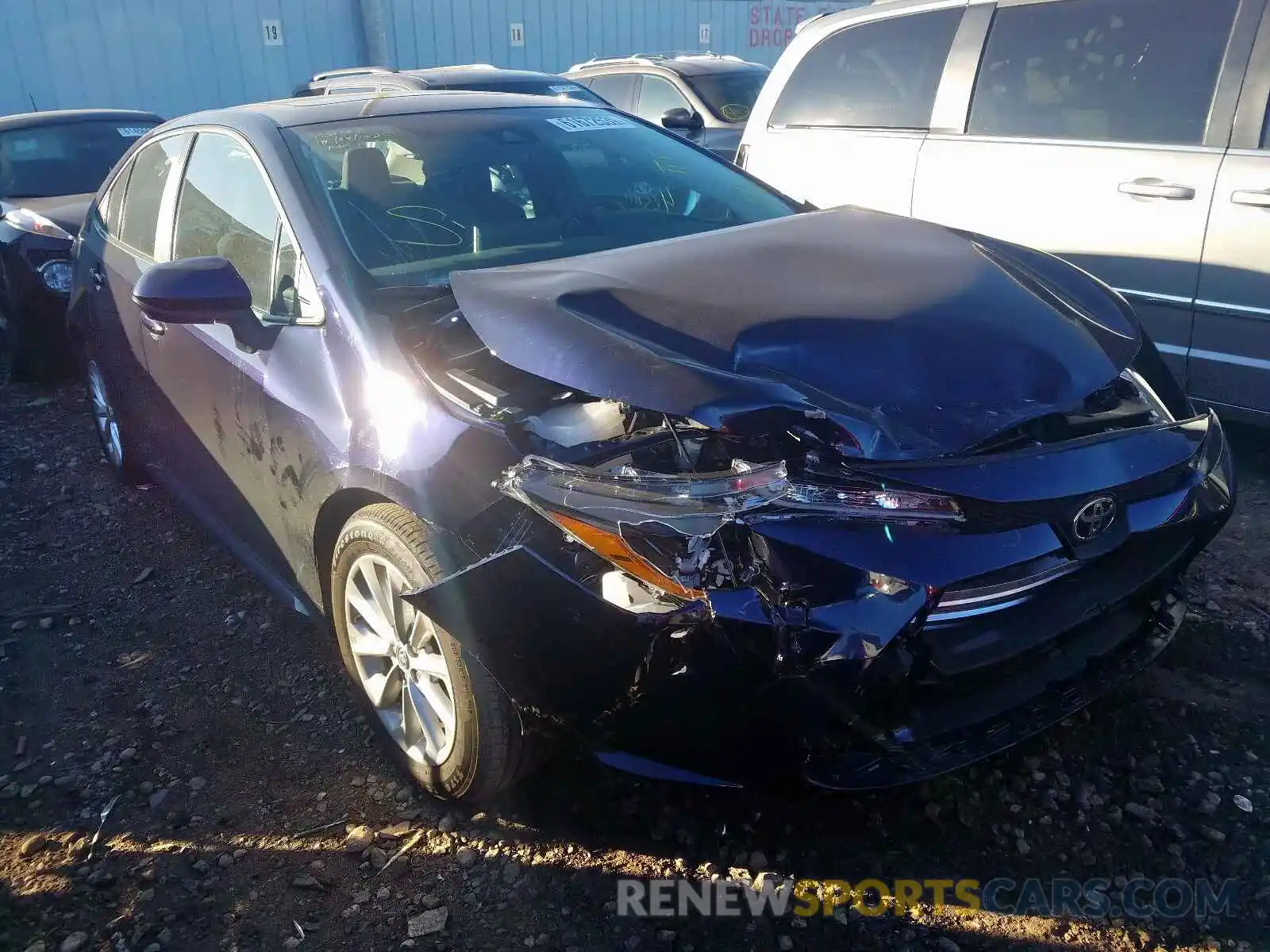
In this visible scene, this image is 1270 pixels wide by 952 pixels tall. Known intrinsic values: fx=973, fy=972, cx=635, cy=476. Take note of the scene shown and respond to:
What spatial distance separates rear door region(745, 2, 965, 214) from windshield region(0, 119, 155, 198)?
15.1ft

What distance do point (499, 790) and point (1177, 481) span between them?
169 centimetres

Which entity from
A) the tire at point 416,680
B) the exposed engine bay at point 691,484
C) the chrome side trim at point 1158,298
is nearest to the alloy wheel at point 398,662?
the tire at point 416,680

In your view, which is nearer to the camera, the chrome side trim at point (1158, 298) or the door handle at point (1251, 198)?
the door handle at point (1251, 198)

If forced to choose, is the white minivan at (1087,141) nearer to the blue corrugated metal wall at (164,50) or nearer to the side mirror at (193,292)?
the side mirror at (193,292)

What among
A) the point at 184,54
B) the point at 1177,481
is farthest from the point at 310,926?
the point at 184,54

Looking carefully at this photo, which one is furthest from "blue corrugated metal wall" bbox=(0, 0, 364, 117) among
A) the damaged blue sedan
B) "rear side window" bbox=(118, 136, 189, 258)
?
the damaged blue sedan

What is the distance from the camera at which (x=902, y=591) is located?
5.93 ft

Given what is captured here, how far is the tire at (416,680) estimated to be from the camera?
2154mm

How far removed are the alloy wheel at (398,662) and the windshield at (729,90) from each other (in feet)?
21.7

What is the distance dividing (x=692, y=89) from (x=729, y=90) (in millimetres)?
354

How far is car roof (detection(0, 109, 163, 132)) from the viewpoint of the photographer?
682cm

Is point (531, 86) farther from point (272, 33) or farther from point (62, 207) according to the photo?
point (272, 33)

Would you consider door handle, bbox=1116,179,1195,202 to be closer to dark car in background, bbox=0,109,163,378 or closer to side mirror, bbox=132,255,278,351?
side mirror, bbox=132,255,278,351

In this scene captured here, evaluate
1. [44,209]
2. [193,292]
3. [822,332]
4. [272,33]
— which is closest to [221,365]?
[193,292]
